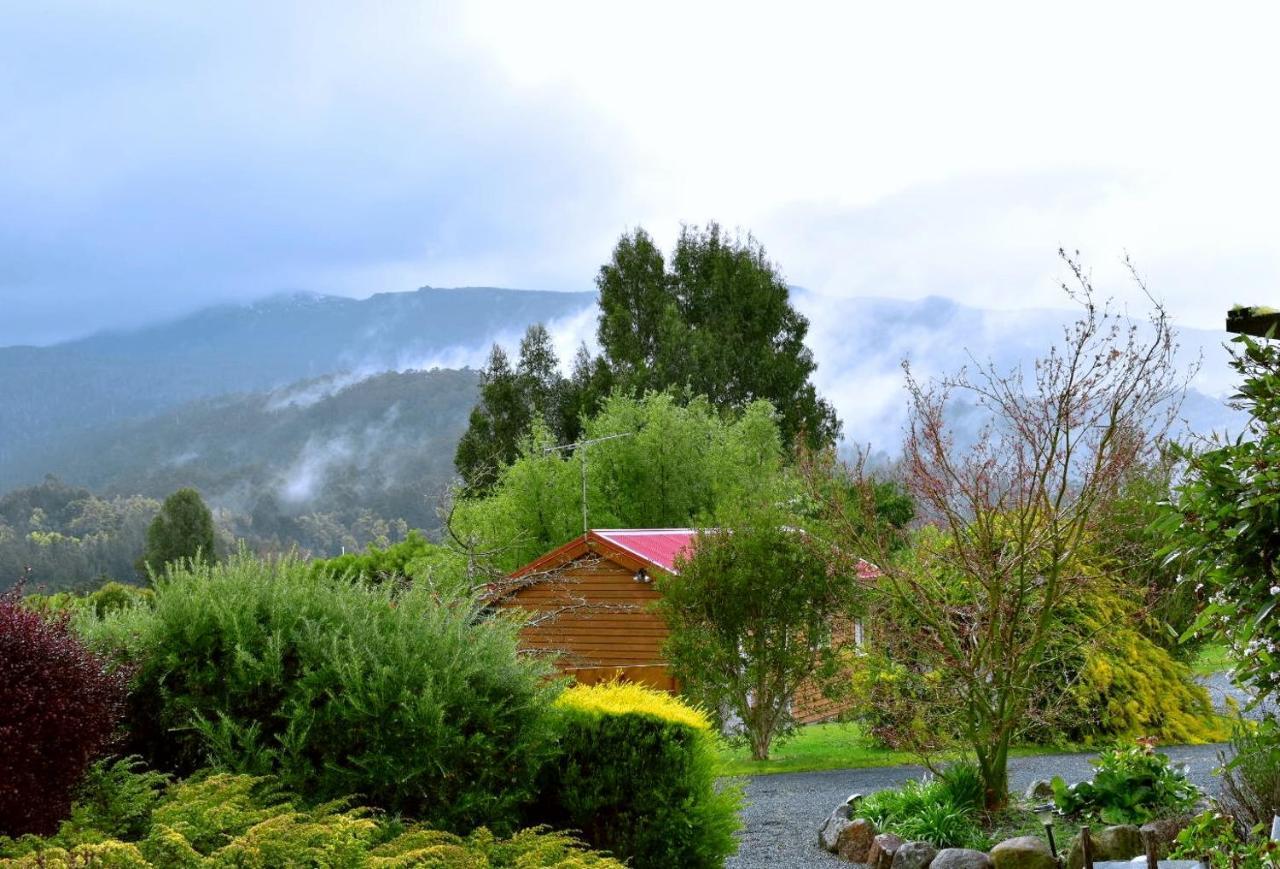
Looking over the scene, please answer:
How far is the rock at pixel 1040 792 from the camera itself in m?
9.18

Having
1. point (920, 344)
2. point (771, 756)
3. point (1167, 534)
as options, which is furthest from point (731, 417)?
point (920, 344)

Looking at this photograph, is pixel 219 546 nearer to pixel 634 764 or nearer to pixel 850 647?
pixel 850 647

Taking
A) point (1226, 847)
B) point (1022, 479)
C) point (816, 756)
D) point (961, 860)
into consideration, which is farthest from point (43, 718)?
point (816, 756)

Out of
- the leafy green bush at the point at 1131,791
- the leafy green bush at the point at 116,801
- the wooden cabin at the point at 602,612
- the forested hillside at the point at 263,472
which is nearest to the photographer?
the leafy green bush at the point at 116,801

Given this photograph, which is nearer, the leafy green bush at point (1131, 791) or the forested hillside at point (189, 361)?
the leafy green bush at point (1131, 791)

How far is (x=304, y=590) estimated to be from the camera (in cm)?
680

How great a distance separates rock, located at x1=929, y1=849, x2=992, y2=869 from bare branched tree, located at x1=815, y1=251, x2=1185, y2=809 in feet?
3.34

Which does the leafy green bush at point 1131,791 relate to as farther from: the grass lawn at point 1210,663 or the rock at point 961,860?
the grass lawn at point 1210,663

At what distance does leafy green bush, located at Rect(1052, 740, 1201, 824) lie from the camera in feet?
25.8

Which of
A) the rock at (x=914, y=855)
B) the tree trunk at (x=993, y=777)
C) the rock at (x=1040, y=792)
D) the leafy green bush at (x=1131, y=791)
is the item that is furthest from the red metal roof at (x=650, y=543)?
the leafy green bush at (x=1131, y=791)

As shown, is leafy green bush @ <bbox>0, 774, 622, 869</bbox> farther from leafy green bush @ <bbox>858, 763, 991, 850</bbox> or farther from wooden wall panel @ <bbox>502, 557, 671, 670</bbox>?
wooden wall panel @ <bbox>502, 557, 671, 670</bbox>

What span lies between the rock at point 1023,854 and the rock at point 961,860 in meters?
0.07

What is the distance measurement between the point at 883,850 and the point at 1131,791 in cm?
166

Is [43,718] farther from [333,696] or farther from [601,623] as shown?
[601,623]
